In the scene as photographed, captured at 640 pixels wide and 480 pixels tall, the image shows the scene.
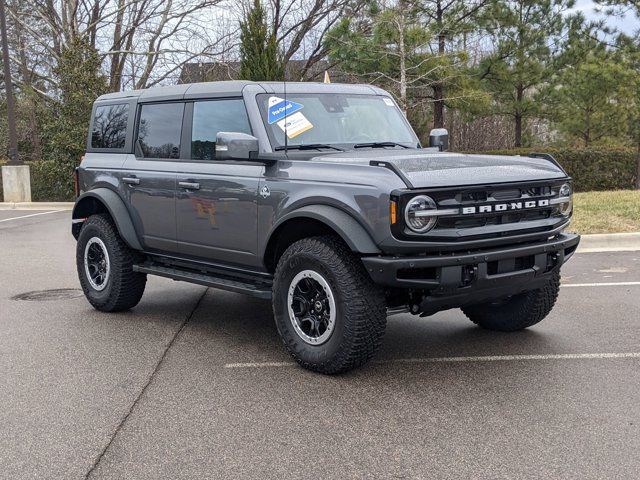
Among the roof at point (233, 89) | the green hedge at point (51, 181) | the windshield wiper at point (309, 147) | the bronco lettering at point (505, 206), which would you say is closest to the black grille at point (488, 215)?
the bronco lettering at point (505, 206)

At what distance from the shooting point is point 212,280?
600 centimetres

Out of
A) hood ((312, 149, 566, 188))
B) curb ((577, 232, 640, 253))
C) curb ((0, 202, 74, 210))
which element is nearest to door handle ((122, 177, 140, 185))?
hood ((312, 149, 566, 188))

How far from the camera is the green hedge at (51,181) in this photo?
72.7 feet

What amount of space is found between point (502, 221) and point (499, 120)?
110ft

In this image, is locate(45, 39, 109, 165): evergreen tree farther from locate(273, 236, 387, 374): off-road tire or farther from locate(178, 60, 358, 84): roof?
locate(273, 236, 387, 374): off-road tire

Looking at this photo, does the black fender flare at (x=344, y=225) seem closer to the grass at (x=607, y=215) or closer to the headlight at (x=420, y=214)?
the headlight at (x=420, y=214)

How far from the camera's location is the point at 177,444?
12.9 feet

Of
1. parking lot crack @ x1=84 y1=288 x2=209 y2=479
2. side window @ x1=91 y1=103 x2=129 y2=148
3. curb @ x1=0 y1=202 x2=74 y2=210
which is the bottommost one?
curb @ x1=0 y1=202 x2=74 y2=210

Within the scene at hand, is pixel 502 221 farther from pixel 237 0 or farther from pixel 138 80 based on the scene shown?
pixel 138 80

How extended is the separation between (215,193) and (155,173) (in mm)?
894

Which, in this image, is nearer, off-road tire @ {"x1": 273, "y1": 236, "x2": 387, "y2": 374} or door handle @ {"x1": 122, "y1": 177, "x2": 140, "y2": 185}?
off-road tire @ {"x1": 273, "y1": 236, "x2": 387, "y2": 374}

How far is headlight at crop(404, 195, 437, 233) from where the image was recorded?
4535mm

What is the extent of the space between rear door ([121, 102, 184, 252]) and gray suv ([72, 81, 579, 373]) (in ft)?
0.05

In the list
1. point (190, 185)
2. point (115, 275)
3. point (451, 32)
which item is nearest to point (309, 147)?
point (190, 185)
